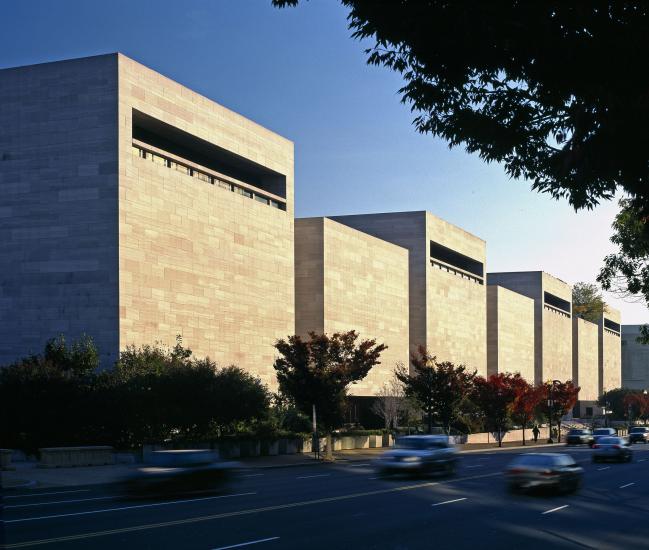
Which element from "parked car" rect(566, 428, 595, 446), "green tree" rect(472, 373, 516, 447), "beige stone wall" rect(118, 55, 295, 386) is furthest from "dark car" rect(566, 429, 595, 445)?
"beige stone wall" rect(118, 55, 295, 386)

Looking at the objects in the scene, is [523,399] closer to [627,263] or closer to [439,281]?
[439,281]

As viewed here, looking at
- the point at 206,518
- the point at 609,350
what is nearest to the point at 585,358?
the point at 609,350

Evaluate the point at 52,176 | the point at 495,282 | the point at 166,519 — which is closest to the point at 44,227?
the point at 52,176

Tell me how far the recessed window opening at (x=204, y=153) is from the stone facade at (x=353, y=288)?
21.4 ft

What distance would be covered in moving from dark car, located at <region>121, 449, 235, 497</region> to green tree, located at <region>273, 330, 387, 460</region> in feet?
79.1

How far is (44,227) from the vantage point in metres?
50.5

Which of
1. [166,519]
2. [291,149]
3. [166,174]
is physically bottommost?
[166,519]

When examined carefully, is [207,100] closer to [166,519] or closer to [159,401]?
[159,401]

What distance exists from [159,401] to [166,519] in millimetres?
25238

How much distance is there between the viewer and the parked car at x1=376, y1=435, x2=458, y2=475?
105 feet

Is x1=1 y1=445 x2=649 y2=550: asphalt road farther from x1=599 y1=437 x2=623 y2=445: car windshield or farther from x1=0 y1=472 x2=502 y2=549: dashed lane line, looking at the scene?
x1=599 y1=437 x2=623 y2=445: car windshield

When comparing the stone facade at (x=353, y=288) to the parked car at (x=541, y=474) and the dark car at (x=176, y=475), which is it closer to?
the parked car at (x=541, y=474)

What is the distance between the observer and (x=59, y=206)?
50.4 m

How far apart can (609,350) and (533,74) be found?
177 metres
